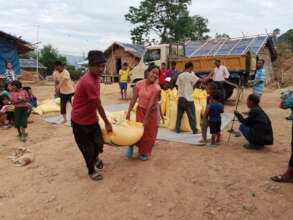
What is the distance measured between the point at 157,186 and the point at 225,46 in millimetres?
16358

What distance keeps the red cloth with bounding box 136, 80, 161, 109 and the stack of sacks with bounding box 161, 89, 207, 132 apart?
2.59m

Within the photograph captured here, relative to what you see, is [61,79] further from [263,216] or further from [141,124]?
[263,216]

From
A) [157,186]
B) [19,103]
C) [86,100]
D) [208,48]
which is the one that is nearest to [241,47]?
[208,48]

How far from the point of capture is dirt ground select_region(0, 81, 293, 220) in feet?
12.8

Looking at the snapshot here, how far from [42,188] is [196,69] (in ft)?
30.9

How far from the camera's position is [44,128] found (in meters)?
8.67

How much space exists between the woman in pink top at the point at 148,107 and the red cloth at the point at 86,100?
930 millimetres

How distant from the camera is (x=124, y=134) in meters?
4.69

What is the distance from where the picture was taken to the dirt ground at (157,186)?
389 cm

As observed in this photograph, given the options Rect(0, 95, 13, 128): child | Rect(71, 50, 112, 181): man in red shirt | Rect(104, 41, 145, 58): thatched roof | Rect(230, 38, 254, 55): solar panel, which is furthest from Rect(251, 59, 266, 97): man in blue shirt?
Rect(104, 41, 145, 58): thatched roof

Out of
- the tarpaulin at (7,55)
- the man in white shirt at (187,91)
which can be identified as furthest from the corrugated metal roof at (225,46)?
the man in white shirt at (187,91)

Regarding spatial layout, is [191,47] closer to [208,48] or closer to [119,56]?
[208,48]

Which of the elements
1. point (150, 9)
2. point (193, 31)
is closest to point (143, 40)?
point (150, 9)

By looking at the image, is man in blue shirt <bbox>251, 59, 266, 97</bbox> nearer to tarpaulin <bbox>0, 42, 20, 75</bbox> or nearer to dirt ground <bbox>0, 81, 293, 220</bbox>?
dirt ground <bbox>0, 81, 293, 220</bbox>
